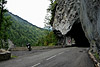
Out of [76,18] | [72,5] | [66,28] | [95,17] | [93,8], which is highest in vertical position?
[72,5]

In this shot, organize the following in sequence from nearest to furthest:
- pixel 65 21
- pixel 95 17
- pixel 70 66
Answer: pixel 95 17, pixel 70 66, pixel 65 21

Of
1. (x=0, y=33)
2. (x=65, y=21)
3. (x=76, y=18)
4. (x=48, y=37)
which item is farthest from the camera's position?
(x=48, y=37)

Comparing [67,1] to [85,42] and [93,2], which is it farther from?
[93,2]

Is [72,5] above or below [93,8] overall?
above

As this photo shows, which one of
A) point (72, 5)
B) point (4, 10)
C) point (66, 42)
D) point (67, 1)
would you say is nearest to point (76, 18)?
point (72, 5)

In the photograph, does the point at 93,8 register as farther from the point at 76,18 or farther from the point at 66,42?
the point at 66,42

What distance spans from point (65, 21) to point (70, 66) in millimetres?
28208

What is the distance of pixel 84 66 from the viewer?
282 inches

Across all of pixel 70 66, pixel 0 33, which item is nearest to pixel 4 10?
pixel 0 33

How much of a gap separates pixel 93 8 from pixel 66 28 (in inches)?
1063

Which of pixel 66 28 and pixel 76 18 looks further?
pixel 66 28

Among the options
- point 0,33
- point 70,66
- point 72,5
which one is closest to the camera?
point 70,66

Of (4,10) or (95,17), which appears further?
(4,10)

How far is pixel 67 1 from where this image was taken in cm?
3397
